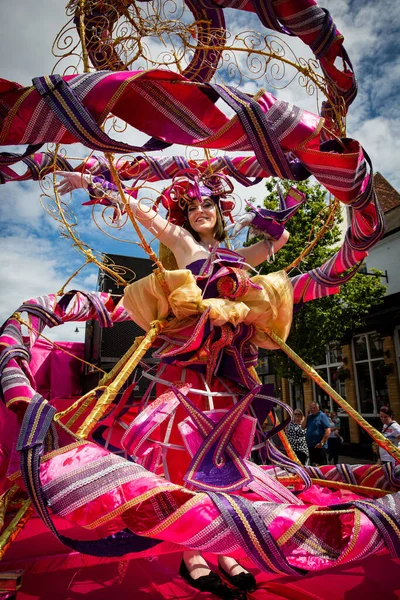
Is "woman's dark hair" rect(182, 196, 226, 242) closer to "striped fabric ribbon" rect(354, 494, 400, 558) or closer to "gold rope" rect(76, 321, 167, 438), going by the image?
Result: "gold rope" rect(76, 321, 167, 438)

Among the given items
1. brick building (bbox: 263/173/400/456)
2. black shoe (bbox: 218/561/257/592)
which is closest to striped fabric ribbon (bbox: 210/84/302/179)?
black shoe (bbox: 218/561/257/592)

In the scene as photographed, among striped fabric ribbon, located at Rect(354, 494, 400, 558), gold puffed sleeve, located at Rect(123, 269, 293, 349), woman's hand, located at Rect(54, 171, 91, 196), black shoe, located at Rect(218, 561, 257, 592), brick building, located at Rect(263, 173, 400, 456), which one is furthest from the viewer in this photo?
brick building, located at Rect(263, 173, 400, 456)

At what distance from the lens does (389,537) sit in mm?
1321

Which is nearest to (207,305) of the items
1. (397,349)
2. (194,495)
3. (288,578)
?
(194,495)

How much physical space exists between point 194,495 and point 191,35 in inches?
76.0

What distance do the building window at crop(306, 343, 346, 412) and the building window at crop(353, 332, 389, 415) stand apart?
1.91 ft

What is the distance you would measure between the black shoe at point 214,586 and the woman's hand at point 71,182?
190 centimetres

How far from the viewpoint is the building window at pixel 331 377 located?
12380 mm

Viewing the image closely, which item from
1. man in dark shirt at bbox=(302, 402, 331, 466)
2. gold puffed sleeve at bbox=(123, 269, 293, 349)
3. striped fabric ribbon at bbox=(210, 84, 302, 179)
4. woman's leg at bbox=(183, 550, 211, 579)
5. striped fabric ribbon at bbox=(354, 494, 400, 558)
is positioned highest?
striped fabric ribbon at bbox=(210, 84, 302, 179)

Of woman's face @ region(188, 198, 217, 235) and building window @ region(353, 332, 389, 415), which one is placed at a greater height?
woman's face @ region(188, 198, 217, 235)

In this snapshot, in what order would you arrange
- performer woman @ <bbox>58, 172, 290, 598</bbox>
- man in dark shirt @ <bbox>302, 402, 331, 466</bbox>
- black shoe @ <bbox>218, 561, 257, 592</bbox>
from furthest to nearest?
man in dark shirt @ <bbox>302, 402, 331, 466</bbox> → performer woman @ <bbox>58, 172, 290, 598</bbox> → black shoe @ <bbox>218, 561, 257, 592</bbox>

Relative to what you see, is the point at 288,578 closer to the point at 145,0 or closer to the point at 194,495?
the point at 194,495

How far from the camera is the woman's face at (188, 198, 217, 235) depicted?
247cm

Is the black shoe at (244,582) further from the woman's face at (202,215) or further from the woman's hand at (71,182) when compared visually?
the woman's hand at (71,182)
